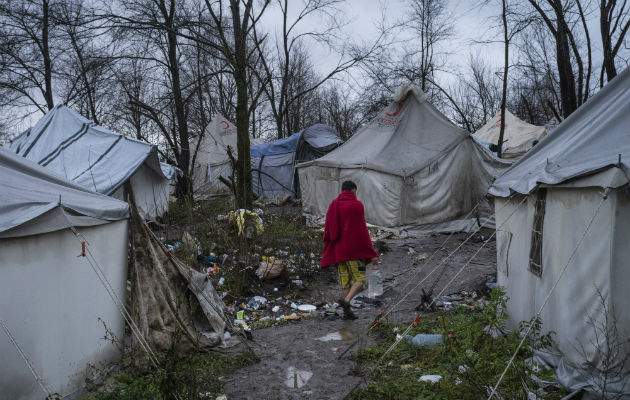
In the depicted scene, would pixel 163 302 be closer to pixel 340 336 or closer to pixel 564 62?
pixel 340 336

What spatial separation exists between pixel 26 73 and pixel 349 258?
64.7ft

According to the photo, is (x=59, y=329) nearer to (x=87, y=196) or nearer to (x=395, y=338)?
(x=87, y=196)

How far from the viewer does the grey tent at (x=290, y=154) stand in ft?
67.3

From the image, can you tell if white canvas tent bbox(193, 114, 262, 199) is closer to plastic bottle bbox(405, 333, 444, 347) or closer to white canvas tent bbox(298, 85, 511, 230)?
white canvas tent bbox(298, 85, 511, 230)

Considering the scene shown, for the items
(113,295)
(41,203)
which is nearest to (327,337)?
(113,295)

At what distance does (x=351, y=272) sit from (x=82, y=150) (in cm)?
781

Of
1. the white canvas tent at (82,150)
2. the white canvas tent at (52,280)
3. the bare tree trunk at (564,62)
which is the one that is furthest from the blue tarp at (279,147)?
the white canvas tent at (52,280)

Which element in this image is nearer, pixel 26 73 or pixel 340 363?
pixel 340 363

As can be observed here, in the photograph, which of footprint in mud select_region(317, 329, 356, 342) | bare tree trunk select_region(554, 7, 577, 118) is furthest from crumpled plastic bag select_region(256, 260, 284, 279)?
bare tree trunk select_region(554, 7, 577, 118)

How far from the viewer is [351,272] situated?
621 cm

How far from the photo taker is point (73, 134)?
1123 cm

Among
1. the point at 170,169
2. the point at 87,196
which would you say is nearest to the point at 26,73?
the point at 170,169

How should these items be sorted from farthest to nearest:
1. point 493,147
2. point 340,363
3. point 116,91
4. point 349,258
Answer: point 493,147, point 116,91, point 349,258, point 340,363

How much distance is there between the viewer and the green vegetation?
3514mm
